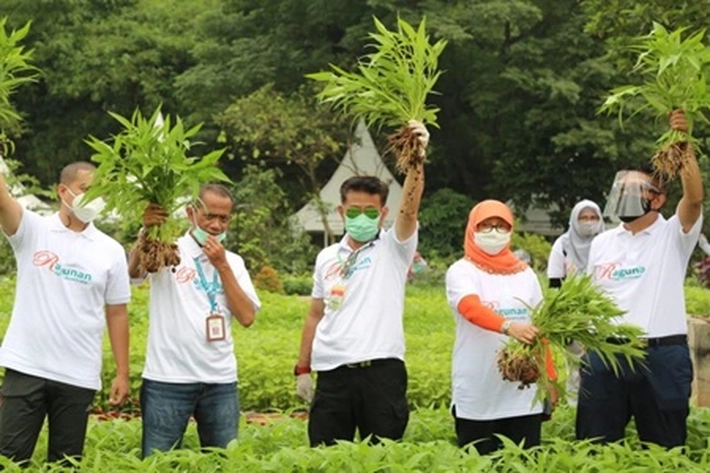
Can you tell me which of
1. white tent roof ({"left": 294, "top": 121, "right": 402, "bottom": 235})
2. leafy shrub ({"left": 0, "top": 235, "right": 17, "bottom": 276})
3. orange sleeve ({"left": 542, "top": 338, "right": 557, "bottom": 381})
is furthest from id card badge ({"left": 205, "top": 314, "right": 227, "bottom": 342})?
white tent roof ({"left": 294, "top": 121, "right": 402, "bottom": 235})

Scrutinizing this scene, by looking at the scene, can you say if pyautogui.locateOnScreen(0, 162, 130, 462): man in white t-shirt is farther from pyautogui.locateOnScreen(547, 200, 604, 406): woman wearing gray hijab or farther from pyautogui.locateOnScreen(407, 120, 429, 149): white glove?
pyautogui.locateOnScreen(547, 200, 604, 406): woman wearing gray hijab

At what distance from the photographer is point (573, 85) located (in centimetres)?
3484

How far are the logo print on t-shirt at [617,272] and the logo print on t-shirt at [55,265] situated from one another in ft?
8.50

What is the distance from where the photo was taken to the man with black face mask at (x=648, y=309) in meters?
6.66

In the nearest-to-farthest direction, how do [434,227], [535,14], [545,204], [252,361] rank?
[252,361] → [535,14] → [434,227] → [545,204]

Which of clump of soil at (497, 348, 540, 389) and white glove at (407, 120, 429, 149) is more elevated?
white glove at (407, 120, 429, 149)

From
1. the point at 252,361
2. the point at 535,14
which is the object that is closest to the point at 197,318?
the point at 252,361

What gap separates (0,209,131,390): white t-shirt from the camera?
246 inches

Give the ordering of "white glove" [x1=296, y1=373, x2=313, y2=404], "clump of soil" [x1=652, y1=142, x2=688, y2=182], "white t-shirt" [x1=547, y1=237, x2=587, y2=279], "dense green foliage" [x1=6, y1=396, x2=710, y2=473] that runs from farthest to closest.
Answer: "white t-shirt" [x1=547, y1=237, x2=587, y2=279] < "white glove" [x1=296, y1=373, x2=313, y2=404] < "clump of soil" [x1=652, y1=142, x2=688, y2=182] < "dense green foliage" [x1=6, y1=396, x2=710, y2=473]

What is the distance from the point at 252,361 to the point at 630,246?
510cm

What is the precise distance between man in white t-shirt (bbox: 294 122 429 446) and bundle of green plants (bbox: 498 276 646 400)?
1.99 ft

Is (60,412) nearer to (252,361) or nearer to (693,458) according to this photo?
(693,458)

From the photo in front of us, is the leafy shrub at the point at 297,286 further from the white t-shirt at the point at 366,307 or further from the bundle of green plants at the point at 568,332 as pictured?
the bundle of green plants at the point at 568,332

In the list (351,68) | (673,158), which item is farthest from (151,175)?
(351,68)
